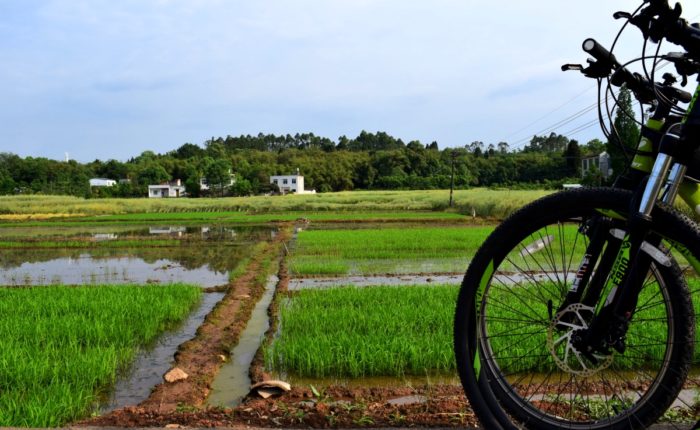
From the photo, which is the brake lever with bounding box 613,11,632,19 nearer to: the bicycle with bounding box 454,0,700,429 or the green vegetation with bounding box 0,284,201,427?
the bicycle with bounding box 454,0,700,429

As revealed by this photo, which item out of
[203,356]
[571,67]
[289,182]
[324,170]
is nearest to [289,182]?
[289,182]

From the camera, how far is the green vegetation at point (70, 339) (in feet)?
10.5

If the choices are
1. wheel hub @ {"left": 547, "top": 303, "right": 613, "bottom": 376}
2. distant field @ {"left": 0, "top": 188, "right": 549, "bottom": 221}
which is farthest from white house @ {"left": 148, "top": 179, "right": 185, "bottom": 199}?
wheel hub @ {"left": 547, "top": 303, "right": 613, "bottom": 376}

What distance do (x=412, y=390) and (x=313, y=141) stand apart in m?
103

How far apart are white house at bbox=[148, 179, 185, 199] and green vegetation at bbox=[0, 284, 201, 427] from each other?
55142 millimetres

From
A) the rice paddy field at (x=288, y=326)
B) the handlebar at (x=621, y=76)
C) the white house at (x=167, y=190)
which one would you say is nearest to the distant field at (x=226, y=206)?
the white house at (x=167, y=190)

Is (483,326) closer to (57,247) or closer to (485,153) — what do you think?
(57,247)

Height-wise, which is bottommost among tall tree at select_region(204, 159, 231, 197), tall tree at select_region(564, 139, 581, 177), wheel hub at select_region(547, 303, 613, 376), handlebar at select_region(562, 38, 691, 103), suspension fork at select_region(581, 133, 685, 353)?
wheel hub at select_region(547, 303, 613, 376)

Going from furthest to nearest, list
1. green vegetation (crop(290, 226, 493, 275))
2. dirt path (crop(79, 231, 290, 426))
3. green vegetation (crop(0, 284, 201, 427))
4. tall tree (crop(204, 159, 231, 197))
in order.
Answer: tall tree (crop(204, 159, 231, 197)), green vegetation (crop(290, 226, 493, 275)), green vegetation (crop(0, 284, 201, 427)), dirt path (crop(79, 231, 290, 426))

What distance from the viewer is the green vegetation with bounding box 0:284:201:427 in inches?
127

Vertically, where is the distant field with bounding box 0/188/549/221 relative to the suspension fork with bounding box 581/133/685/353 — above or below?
below

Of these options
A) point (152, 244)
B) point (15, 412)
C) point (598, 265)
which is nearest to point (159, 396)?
point (15, 412)

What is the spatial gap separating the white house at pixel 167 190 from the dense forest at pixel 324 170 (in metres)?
1.14

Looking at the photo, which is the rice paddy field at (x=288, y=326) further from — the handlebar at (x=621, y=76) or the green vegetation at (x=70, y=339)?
the handlebar at (x=621, y=76)
